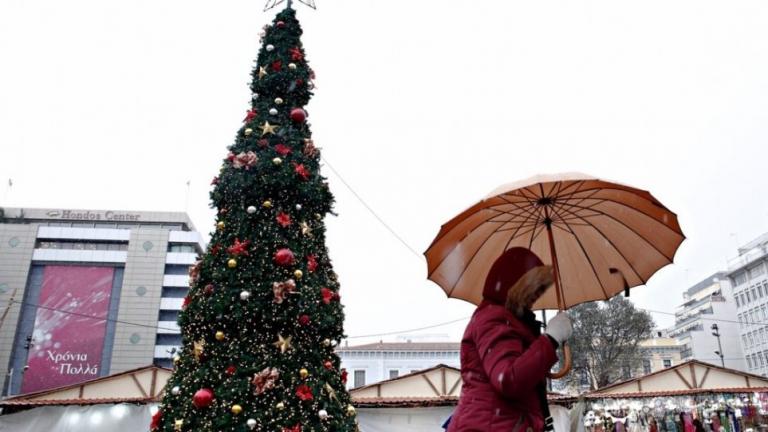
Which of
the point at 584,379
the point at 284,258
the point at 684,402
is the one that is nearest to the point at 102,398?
the point at 284,258

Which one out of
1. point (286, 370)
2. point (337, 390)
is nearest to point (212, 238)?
point (286, 370)

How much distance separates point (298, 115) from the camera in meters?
6.23

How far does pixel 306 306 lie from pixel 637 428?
19411 mm

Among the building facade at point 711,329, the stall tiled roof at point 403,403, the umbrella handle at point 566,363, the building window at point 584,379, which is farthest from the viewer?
the building facade at point 711,329

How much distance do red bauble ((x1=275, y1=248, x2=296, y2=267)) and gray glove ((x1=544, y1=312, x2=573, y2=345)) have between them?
353 centimetres

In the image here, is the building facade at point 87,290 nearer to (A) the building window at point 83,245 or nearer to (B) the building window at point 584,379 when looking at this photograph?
(A) the building window at point 83,245

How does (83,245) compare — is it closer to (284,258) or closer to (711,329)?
(284,258)

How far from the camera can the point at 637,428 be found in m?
20.1

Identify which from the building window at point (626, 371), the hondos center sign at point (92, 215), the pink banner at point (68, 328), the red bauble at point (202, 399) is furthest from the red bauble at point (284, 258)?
the hondos center sign at point (92, 215)

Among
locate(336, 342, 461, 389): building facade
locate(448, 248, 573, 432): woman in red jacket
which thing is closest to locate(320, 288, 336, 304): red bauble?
locate(448, 248, 573, 432): woman in red jacket

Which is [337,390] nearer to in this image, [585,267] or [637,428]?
[585,267]

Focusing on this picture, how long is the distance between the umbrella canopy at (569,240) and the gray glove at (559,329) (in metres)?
1.01

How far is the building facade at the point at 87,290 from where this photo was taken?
54.2 m

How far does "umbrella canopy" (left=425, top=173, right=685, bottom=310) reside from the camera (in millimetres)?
3102
